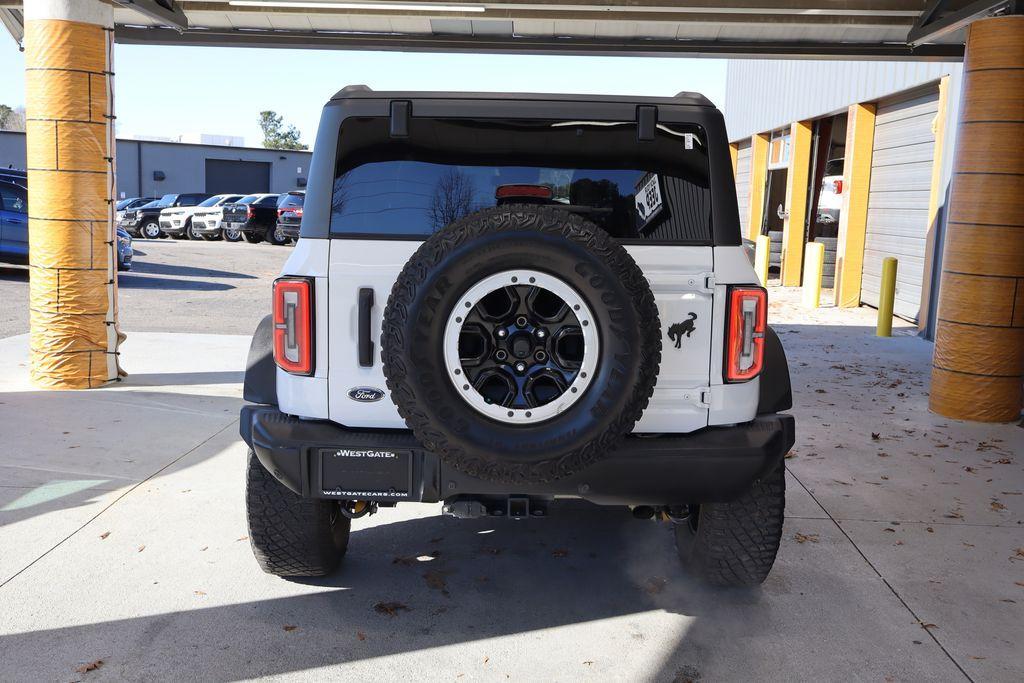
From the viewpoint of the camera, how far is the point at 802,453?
6598 mm

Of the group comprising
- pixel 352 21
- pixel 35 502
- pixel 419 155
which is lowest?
pixel 35 502

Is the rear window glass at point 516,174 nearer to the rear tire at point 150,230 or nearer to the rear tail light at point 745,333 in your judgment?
the rear tail light at point 745,333

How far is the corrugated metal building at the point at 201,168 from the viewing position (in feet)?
155

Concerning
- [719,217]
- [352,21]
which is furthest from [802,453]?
[352,21]

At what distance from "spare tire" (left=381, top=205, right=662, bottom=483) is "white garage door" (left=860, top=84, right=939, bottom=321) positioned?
10.8 meters

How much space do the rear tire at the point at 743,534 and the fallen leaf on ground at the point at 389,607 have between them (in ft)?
4.12

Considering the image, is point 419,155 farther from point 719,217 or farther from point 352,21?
point 352,21

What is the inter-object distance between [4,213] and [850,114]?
1374cm

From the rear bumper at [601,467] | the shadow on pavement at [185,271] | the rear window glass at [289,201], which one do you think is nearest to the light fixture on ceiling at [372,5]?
the rear bumper at [601,467]

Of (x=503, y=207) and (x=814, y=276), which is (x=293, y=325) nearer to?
(x=503, y=207)

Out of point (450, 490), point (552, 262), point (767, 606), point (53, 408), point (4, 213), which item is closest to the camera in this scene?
point (552, 262)

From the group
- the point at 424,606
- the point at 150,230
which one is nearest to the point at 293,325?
the point at 424,606

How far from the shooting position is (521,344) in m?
3.22

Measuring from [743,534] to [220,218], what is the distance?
29.3 meters
